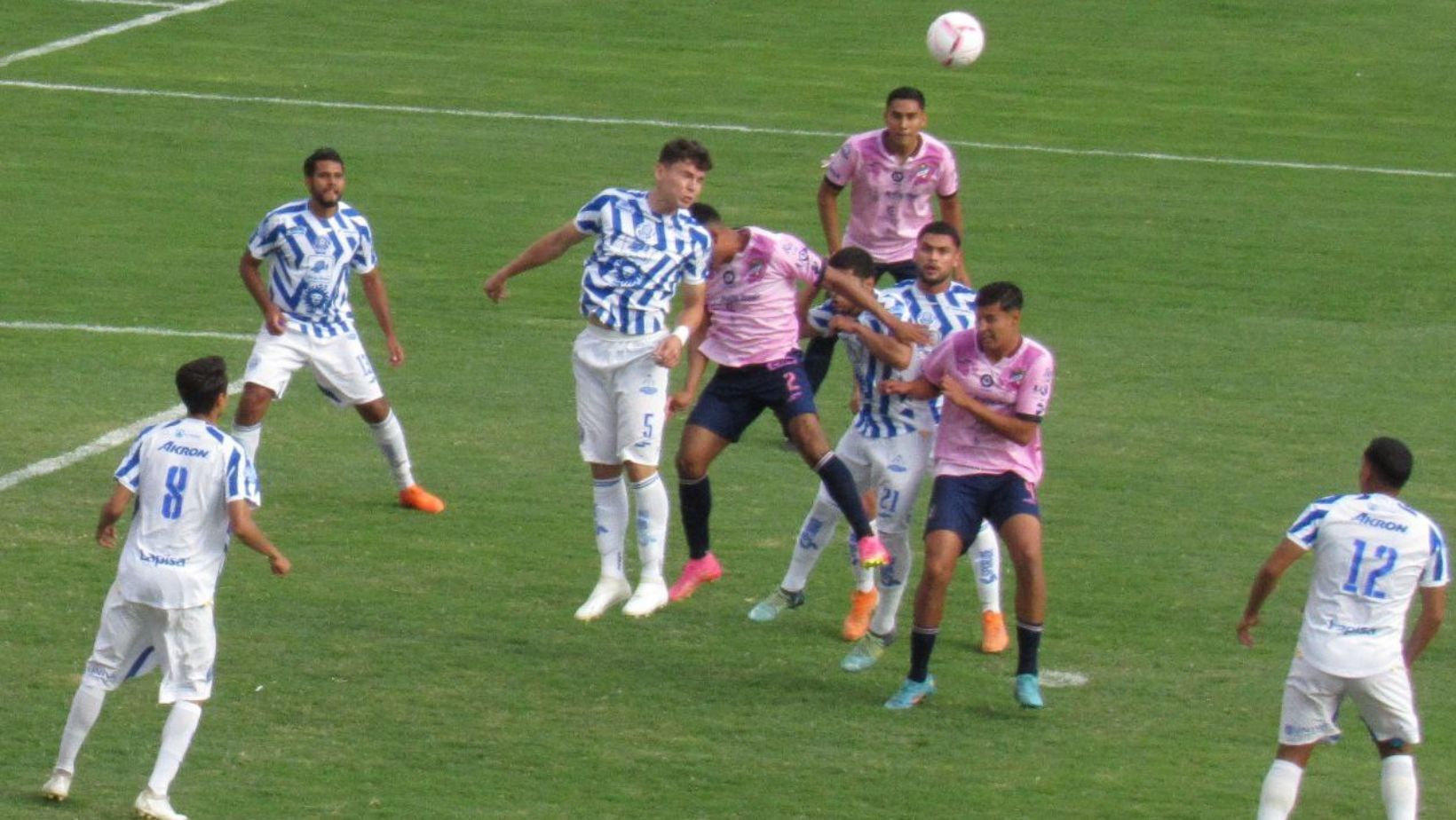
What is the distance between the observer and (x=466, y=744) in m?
10.8

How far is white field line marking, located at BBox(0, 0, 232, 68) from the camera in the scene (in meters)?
31.7

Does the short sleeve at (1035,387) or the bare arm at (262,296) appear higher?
the short sleeve at (1035,387)

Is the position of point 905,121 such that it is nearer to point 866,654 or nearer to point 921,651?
point 866,654

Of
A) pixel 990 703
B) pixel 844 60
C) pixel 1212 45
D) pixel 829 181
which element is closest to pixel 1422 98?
pixel 1212 45

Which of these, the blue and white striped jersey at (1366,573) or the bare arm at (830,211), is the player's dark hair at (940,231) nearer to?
the blue and white striped jersey at (1366,573)

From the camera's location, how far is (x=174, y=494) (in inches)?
381

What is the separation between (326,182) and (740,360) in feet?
10.7

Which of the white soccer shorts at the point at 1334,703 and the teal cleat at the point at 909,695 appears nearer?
the white soccer shorts at the point at 1334,703

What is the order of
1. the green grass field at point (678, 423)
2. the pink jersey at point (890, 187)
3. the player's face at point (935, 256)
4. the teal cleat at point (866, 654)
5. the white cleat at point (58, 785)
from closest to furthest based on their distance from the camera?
the white cleat at point (58, 785)
the green grass field at point (678, 423)
the player's face at point (935, 256)
the teal cleat at point (866, 654)
the pink jersey at point (890, 187)

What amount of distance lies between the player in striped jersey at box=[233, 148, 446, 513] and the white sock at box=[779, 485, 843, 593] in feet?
9.93

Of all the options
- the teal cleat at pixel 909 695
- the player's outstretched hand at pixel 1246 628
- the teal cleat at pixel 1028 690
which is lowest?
the teal cleat at pixel 909 695

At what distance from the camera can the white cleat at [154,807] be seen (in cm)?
951

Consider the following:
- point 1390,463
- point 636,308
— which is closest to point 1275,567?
point 1390,463

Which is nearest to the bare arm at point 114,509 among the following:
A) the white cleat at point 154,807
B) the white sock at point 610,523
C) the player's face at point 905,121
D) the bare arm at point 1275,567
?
the white cleat at point 154,807
